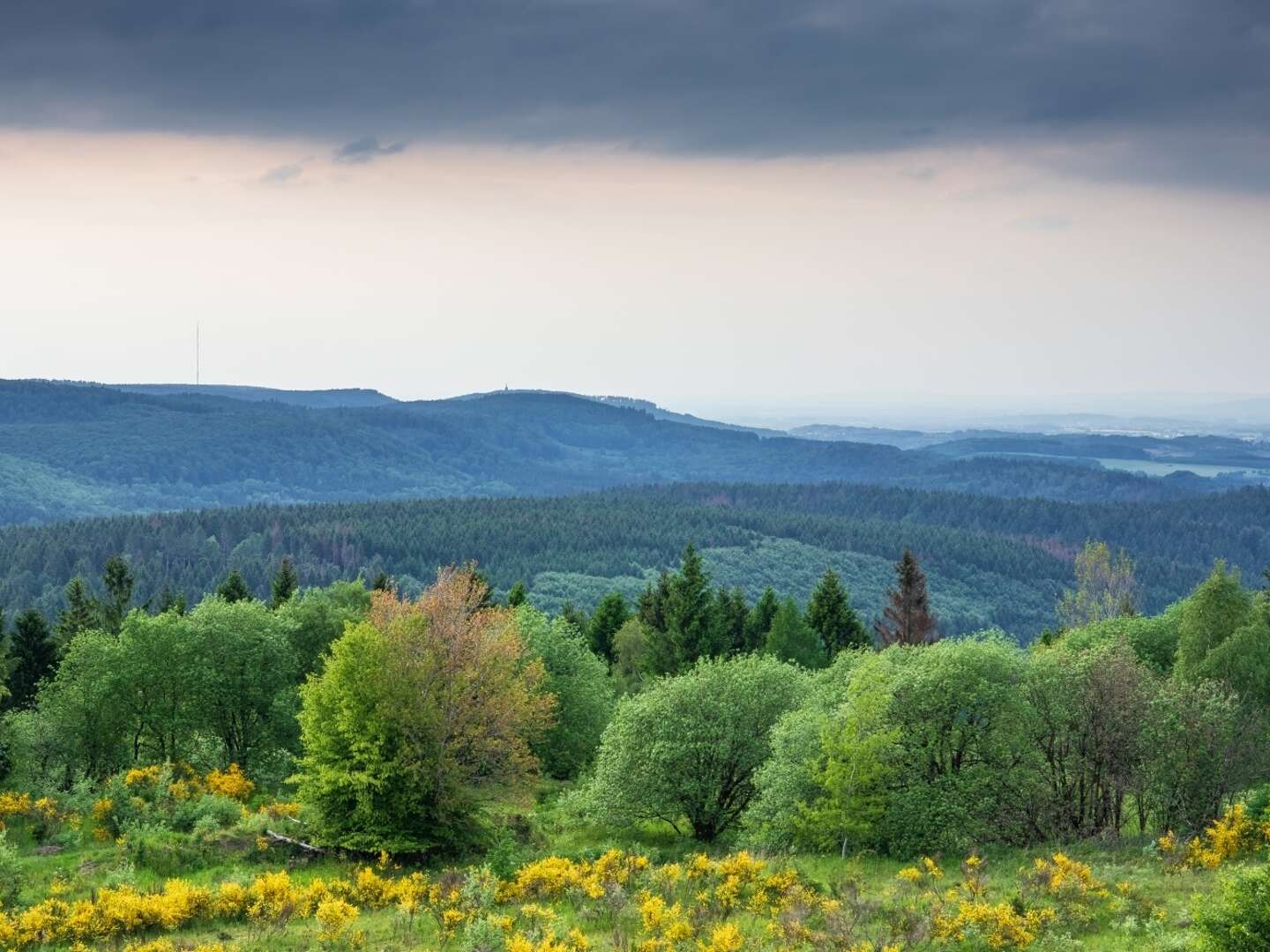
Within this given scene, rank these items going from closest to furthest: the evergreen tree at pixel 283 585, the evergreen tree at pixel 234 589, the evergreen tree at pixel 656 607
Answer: the evergreen tree at pixel 234 589
the evergreen tree at pixel 283 585
the evergreen tree at pixel 656 607

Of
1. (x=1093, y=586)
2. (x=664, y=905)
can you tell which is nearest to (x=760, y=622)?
(x=1093, y=586)

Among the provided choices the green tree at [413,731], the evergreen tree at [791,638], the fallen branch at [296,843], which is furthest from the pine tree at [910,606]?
the fallen branch at [296,843]

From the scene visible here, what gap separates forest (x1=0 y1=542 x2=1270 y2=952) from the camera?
30.6m

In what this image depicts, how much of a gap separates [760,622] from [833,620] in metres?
5.92

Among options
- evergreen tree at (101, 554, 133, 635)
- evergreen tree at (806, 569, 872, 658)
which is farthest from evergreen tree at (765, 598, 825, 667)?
evergreen tree at (101, 554, 133, 635)

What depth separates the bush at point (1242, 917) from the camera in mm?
22125

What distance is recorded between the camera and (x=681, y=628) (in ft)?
287

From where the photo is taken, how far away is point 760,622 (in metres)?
96.8

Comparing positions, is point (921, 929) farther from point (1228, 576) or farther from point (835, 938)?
point (1228, 576)

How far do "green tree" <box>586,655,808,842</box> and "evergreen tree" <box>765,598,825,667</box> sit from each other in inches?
1465

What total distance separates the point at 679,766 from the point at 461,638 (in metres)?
9.81

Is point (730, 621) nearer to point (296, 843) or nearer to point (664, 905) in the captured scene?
point (296, 843)

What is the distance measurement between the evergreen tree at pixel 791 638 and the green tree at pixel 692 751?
37.2 meters

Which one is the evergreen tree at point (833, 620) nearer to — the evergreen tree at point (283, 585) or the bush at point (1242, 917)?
the evergreen tree at point (283, 585)
